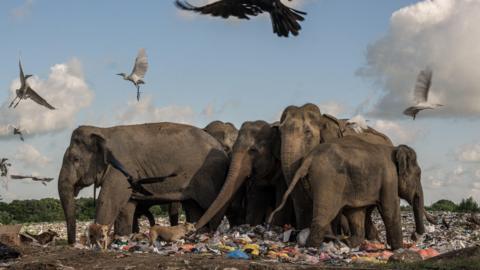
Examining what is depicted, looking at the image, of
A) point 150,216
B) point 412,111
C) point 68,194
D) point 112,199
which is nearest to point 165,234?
point 112,199

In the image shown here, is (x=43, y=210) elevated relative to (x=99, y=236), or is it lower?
elevated

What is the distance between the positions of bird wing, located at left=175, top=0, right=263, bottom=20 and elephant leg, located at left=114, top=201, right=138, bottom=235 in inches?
202

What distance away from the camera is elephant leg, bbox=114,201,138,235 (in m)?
14.9

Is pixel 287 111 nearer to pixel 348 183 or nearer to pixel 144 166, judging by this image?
pixel 348 183

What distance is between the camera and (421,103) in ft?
46.5

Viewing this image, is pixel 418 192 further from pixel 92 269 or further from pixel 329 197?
pixel 92 269

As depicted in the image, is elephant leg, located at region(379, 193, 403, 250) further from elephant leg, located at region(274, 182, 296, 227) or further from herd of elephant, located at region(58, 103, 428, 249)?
elephant leg, located at region(274, 182, 296, 227)

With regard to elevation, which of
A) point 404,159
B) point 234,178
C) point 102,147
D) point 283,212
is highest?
point 102,147

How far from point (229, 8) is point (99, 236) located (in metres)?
3.87

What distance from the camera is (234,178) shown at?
1438cm

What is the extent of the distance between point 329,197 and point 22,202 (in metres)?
20.6

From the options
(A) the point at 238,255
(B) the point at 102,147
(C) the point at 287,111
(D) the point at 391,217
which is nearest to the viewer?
(A) the point at 238,255

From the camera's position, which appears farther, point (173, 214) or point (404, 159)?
point (173, 214)

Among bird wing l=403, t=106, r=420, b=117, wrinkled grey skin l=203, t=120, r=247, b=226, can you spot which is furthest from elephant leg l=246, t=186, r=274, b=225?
bird wing l=403, t=106, r=420, b=117
